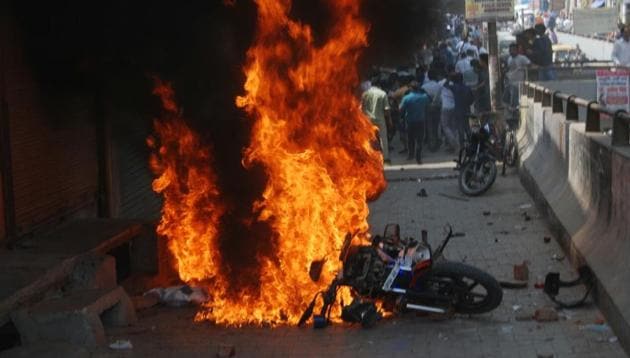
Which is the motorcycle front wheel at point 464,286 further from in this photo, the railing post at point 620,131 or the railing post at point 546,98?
the railing post at point 546,98

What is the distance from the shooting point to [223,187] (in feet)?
28.8

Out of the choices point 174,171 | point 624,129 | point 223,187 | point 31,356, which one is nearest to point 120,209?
point 174,171

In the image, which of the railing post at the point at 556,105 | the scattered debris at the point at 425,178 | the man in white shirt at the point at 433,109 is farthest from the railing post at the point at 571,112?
the man in white shirt at the point at 433,109

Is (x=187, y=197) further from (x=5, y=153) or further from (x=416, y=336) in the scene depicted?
(x=416, y=336)

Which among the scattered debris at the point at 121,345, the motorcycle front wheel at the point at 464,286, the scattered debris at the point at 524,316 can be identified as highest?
the motorcycle front wheel at the point at 464,286

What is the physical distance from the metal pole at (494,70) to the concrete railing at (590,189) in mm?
4900

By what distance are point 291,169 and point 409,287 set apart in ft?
4.86

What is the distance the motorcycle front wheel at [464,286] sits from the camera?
306 inches

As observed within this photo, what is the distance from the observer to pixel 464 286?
7832mm

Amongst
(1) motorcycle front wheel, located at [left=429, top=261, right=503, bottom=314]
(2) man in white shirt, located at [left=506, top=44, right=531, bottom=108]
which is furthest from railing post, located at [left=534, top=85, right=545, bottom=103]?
(1) motorcycle front wheel, located at [left=429, top=261, right=503, bottom=314]

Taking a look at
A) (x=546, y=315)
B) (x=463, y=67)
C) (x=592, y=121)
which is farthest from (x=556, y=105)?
(x=463, y=67)

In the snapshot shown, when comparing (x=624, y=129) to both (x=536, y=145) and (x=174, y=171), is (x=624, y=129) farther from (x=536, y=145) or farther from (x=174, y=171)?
(x=536, y=145)

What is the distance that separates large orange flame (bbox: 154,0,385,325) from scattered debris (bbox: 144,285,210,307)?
13 centimetres

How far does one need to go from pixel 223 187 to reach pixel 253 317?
1326mm
